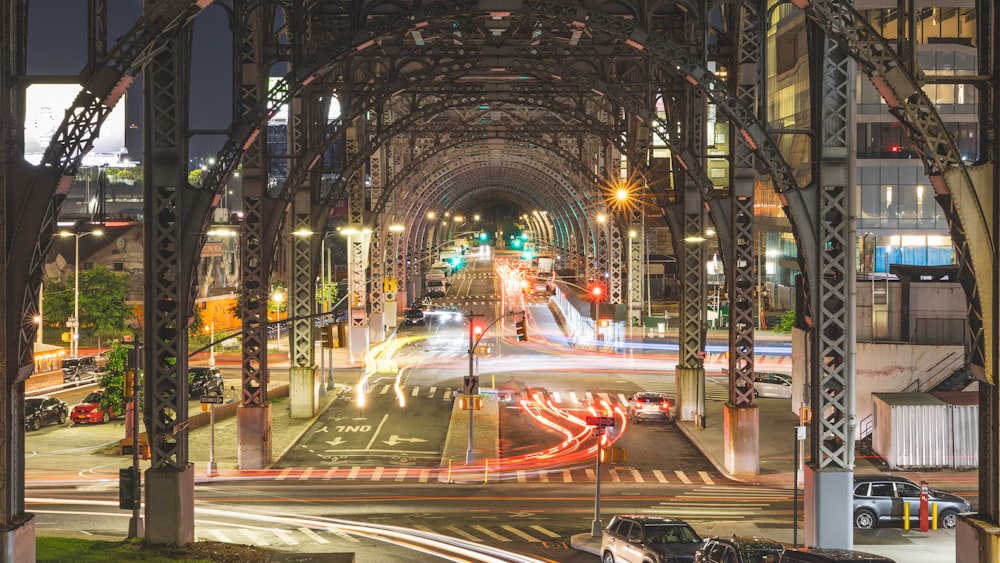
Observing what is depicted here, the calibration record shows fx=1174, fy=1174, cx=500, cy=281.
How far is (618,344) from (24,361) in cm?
6481

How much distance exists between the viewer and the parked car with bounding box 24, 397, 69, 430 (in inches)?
2025

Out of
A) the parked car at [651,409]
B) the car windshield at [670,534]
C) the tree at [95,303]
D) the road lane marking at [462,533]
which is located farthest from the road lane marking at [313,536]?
the tree at [95,303]

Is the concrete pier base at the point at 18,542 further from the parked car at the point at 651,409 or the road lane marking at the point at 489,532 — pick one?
the parked car at the point at 651,409

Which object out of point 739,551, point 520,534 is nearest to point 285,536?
point 520,534

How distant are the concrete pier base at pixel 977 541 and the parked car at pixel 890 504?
1225cm

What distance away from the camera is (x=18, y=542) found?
19.8 metres

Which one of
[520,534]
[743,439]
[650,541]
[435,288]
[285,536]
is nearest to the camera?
[650,541]

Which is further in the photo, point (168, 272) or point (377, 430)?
point (377, 430)

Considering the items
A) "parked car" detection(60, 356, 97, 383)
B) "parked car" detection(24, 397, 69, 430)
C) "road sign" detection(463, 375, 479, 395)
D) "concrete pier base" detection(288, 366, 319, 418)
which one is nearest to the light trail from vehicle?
"road sign" detection(463, 375, 479, 395)

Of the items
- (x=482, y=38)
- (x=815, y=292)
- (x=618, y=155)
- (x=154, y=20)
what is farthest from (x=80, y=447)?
(x=618, y=155)

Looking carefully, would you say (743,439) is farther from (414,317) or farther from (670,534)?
(414,317)

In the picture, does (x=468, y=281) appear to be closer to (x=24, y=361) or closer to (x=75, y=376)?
(x=75, y=376)

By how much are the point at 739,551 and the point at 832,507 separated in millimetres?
6057

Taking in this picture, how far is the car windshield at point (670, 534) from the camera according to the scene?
23.4 metres
